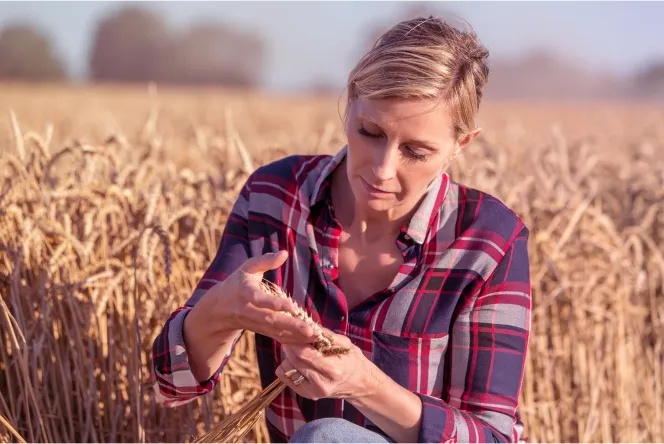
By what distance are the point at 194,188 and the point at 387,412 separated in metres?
1.21

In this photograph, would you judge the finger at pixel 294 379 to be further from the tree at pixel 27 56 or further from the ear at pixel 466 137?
the tree at pixel 27 56

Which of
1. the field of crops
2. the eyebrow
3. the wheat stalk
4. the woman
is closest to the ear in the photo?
the woman

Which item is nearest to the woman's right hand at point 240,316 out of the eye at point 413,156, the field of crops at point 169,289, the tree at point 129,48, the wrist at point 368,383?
the wrist at point 368,383

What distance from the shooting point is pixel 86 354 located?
1854 millimetres

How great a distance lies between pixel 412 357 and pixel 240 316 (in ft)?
1.29

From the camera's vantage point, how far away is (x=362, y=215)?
1.47 meters

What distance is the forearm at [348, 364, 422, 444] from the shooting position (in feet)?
3.90

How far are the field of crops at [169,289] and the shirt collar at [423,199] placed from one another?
1.05 feet

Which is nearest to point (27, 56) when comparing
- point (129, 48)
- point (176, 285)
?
point (129, 48)

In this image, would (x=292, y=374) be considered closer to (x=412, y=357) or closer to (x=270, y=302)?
(x=270, y=302)

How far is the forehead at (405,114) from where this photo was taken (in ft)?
4.23

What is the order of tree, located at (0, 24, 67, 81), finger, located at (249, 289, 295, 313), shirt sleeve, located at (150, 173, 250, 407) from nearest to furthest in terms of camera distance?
finger, located at (249, 289, 295, 313) → shirt sleeve, located at (150, 173, 250, 407) → tree, located at (0, 24, 67, 81)

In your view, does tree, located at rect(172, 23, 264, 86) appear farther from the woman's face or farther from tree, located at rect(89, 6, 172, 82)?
the woman's face

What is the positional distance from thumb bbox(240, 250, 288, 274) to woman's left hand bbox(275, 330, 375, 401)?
119 mm
